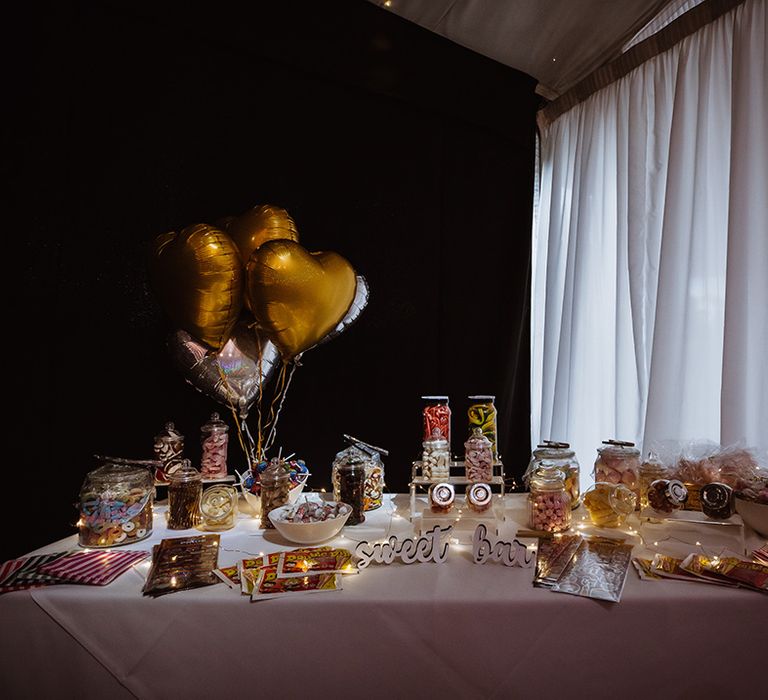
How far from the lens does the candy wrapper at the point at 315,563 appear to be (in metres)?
1.19

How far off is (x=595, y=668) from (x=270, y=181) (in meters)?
2.04

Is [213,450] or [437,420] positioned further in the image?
[437,420]

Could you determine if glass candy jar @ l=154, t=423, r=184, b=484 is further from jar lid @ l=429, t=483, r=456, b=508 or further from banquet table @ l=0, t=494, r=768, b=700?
jar lid @ l=429, t=483, r=456, b=508

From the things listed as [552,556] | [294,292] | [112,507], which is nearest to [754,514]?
[552,556]

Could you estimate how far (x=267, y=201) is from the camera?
2137mm

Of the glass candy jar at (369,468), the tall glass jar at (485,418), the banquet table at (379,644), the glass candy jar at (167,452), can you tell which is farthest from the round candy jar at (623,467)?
the glass candy jar at (167,452)

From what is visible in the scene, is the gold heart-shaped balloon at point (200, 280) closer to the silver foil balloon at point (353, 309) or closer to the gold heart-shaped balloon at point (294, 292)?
the gold heart-shaped balloon at point (294, 292)

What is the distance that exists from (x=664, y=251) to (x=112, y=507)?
216cm

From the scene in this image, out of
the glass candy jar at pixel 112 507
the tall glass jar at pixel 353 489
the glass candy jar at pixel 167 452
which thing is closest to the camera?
the glass candy jar at pixel 112 507

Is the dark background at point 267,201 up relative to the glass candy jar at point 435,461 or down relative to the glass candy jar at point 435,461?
up

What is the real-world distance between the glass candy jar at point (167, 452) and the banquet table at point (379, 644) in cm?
58

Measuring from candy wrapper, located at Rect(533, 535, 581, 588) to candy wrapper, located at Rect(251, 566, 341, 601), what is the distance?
1.61 feet

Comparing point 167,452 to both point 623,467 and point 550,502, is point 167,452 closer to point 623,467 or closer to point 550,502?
point 550,502

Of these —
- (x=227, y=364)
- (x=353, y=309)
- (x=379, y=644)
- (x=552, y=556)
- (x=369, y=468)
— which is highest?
(x=353, y=309)
